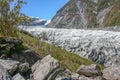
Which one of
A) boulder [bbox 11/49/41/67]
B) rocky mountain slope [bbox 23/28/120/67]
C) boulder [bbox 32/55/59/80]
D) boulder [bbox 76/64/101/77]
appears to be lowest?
rocky mountain slope [bbox 23/28/120/67]

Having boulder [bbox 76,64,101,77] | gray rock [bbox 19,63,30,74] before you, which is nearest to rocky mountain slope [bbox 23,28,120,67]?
boulder [bbox 76,64,101,77]

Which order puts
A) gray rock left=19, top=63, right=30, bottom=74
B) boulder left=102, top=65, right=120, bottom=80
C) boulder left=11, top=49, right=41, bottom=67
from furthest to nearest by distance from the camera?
boulder left=102, top=65, right=120, bottom=80 → boulder left=11, top=49, right=41, bottom=67 → gray rock left=19, top=63, right=30, bottom=74

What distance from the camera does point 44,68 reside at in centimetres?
1362

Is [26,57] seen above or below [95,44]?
above

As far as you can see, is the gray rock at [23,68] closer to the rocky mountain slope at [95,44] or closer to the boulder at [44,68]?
the boulder at [44,68]

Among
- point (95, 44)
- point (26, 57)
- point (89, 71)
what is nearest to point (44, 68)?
point (26, 57)

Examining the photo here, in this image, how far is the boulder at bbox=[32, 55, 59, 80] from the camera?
1327cm

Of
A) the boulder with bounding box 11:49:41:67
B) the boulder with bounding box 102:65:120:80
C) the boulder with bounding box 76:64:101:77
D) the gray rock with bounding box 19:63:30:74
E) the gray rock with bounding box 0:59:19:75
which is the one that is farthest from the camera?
the boulder with bounding box 76:64:101:77

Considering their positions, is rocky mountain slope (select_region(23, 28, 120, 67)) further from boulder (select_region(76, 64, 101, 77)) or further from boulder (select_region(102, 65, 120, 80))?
boulder (select_region(102, 65, 120, 80))

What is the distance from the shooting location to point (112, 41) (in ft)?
327

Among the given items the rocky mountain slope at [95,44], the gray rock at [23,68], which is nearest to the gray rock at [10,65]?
the gray rock at [23,68]

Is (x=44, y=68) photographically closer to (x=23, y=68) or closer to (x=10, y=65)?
(x=23, y=68)

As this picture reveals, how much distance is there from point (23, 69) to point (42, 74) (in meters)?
0.77

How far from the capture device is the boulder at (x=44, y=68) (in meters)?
13.3
